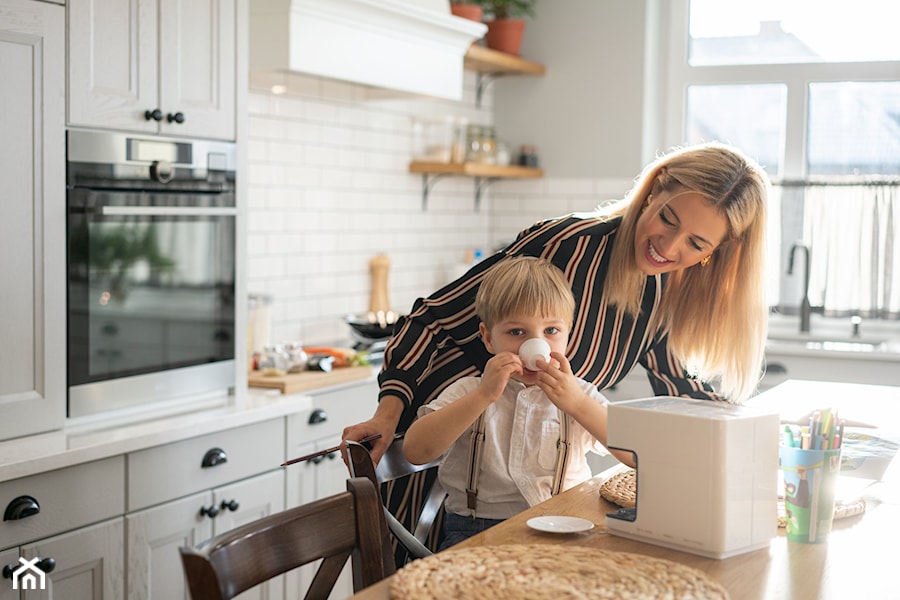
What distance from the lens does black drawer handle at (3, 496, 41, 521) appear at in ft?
7.15

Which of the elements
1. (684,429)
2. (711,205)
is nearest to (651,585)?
(684,429)

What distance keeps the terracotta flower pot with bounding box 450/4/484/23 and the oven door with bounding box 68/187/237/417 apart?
1.95 m

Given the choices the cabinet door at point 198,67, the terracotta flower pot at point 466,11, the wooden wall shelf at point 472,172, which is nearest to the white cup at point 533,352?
the cabinet door at point 198,67

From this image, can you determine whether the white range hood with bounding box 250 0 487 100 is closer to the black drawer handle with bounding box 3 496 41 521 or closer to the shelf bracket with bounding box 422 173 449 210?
the shelf bracket with bounding box 422 173 449 210

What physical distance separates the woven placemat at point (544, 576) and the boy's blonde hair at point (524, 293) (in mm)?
641

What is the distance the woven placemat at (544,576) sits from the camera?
4.00ft

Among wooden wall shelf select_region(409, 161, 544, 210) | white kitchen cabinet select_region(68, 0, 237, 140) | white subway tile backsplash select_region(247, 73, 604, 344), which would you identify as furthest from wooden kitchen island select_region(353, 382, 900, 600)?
wooden wall shelf select_region(409, 161, 544, 210)

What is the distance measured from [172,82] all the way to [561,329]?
53.8 inches

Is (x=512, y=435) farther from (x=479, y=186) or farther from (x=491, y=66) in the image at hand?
(x=479, y=186)

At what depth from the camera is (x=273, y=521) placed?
136cm

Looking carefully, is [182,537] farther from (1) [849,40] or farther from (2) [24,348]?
(1) [849,40]

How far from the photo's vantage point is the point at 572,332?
7.30ft

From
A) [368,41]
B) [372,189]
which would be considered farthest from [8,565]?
[372,189]

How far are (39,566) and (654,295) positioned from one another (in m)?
1.52
